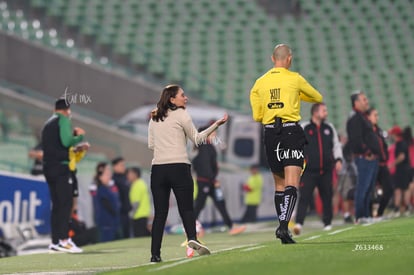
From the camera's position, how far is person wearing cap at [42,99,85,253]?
1570cm

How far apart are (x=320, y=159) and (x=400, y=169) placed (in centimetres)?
592

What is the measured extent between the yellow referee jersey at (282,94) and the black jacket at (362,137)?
573 centimetres

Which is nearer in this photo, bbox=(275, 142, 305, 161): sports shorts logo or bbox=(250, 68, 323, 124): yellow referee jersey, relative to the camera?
bbox=(275, 142, 305, 161): sports shorts logo

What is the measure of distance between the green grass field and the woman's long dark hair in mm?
1444

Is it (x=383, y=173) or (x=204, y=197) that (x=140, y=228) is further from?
(x=383, y=173)

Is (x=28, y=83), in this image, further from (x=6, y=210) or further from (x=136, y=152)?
(x=6, y=210)

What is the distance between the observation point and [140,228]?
21469mm

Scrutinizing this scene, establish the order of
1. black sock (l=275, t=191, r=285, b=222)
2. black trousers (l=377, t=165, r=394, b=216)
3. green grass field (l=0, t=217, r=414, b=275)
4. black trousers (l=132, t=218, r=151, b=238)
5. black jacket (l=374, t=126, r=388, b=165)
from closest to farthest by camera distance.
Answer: green grass field (l=0, t=217, r=414, b=275) → black sock (l=275, t=191, r=285, b=222) → black jacket (l=374, t=126, r=388, b=165) → black trousers (l=377, t=165, r=394, b=216) → black trousers (l=132, t=218, r=151, b=238)

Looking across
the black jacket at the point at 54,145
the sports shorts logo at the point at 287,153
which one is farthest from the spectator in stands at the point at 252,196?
the sports shorts logo at the point at 287,153

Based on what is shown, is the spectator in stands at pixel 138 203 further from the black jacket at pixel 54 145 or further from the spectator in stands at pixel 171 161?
the spectator in stands at pixel 171 161

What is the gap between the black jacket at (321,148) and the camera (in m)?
17.7

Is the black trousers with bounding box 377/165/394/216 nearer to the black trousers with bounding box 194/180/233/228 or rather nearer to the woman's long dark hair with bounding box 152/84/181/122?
the black trousers with bounding box 194/180/233/228

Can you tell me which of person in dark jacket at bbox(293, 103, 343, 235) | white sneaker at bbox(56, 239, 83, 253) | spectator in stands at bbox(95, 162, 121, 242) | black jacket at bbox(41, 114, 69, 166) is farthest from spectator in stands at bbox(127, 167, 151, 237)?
black jacket at bbox(41, 114, 69, 166)

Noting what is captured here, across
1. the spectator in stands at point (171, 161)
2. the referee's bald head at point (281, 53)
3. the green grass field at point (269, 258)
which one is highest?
A: the referee's bald head at point (281, 53)
